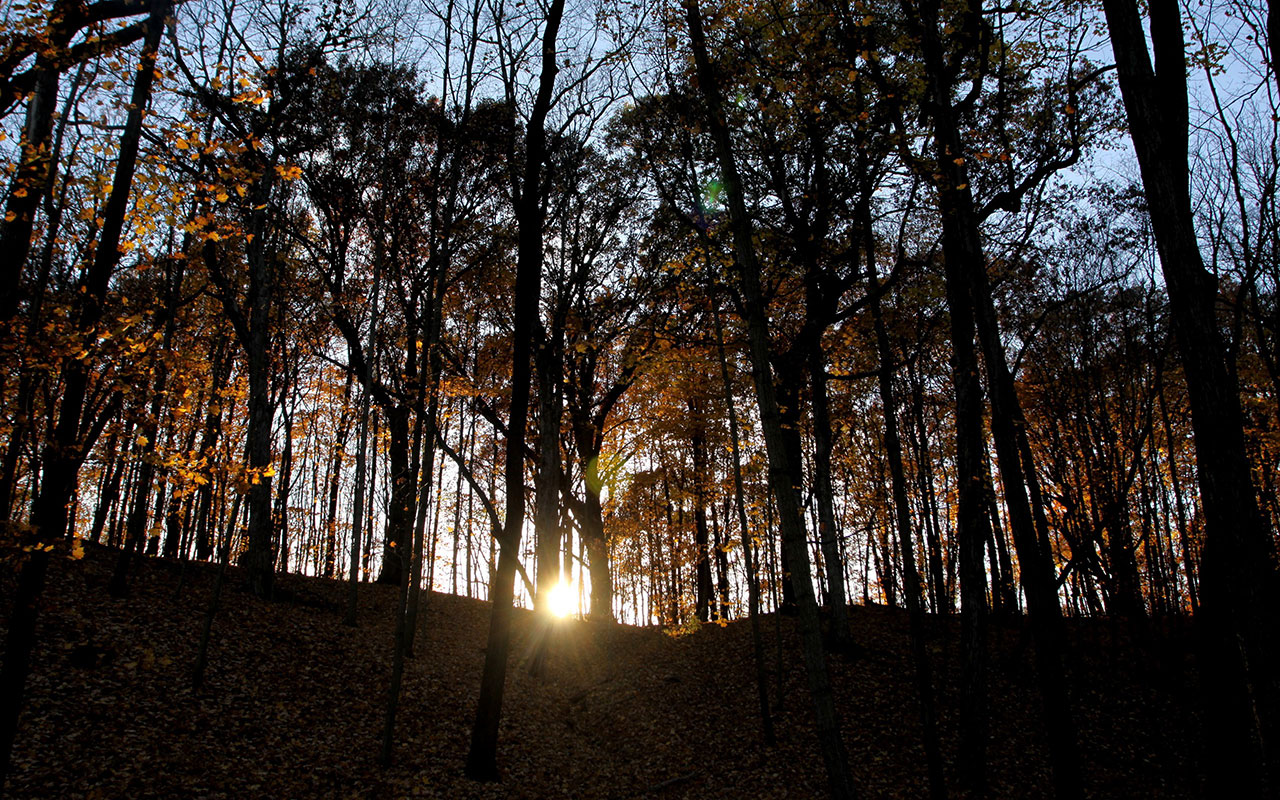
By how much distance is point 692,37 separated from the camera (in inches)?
256

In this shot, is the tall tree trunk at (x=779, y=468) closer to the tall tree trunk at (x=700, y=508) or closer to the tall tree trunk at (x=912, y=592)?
the tall tree trunk at (x=912, y=592)

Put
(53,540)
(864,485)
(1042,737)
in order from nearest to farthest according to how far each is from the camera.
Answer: (53,540)
(1042,737)
(864,485)

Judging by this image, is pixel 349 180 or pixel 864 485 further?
pixel 864 485

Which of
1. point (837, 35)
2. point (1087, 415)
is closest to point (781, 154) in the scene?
point (837, 35)

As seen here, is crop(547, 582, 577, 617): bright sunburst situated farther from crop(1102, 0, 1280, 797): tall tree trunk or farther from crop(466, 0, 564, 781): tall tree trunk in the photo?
crop(1102, 0, 1280, 797): tall tree trunk

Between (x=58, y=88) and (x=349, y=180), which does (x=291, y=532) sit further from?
(x=58, y=88)

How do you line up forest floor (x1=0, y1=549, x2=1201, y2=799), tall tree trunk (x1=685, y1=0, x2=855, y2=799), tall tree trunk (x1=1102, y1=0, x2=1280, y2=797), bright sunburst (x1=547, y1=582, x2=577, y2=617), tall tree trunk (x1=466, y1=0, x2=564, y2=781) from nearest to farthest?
tall tree trunk (x1=1102, y1=0, x2=1280, y2=797) → tall tree trunk (x1=685, y1=0, x2=855, y2=799) → forest floor (x1=0, y1=549, x2=1201, y2=799) → tall tree trunk (x1=466, y1=0, x2=564, y2=781) → bright sunburst (x1=547, y1=582, x2=577, y2=617)

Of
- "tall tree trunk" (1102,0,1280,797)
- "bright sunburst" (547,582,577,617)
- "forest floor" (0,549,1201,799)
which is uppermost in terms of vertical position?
"tall tree trunk" (1102,0,1280,797)

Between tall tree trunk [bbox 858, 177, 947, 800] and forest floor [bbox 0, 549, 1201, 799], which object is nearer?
tall tree trunk [bbox 858, 177, 947, 800]

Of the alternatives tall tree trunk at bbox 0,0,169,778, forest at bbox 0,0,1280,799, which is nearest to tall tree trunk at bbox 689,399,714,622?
forest at bbox 0,0,1280,799

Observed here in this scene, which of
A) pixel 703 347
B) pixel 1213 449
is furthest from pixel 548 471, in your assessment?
pixel 1213 449

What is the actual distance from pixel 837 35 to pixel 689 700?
12.5m

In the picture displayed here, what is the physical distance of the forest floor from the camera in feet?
23.5

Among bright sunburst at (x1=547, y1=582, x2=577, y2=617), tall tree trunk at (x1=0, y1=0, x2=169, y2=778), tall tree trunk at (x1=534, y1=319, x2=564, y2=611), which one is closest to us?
tall tree trunk at (x1=0, y1=0, x2=169, y2=778)
